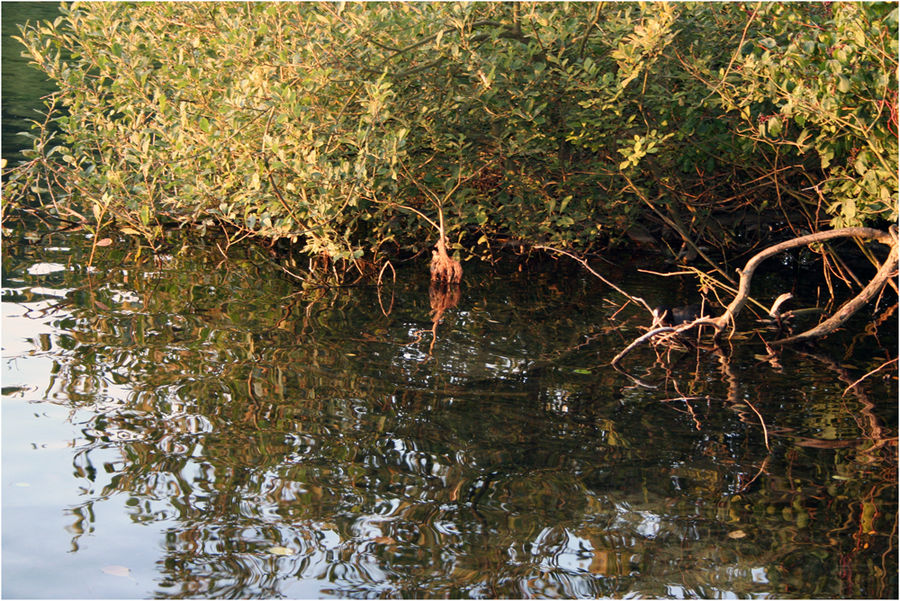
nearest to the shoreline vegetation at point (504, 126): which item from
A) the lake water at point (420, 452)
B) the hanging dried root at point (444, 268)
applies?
the hanging dried root at point (444, 268)

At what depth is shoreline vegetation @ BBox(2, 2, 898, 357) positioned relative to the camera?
7.60 m

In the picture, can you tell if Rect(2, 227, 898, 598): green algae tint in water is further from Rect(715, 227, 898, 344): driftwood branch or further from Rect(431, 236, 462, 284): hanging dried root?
Rect(431, 236, 462, 284): hanging dried root

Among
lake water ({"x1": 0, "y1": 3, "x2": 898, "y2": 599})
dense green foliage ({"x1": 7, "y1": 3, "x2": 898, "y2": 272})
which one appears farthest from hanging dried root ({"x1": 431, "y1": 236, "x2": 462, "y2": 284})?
lake water ({"x1": 0, "y1": 3, "x2": 898, "y2": 599})

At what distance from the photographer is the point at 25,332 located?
299 inches

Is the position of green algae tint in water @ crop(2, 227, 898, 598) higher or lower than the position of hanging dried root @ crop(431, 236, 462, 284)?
lower

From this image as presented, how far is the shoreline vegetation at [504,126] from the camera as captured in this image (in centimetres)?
760

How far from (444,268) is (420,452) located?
407 centimetres

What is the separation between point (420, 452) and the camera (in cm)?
571

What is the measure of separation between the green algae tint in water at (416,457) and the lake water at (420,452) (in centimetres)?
2

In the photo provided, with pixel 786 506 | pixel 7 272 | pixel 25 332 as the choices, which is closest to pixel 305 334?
pixel 25 332

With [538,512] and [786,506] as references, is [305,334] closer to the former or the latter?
[538,512]

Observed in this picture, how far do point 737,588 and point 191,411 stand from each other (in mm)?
3508

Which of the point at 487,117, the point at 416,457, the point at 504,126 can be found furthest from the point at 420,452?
the point at 504,126

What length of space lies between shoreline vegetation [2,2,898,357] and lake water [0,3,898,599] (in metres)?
0.80
